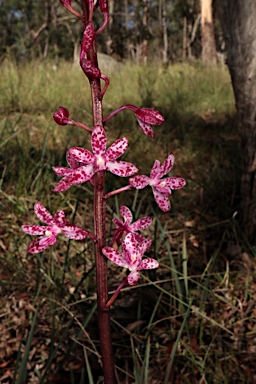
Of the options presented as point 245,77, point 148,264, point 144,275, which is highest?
point 148,264

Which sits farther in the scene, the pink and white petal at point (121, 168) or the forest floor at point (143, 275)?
the forest floor at point (143, 275)

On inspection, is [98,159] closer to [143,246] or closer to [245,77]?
[143,246]

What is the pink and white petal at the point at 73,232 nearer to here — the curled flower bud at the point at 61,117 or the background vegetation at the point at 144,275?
the curled flower bud at the point at 61,117

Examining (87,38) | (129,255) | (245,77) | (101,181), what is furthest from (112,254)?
(245,77)

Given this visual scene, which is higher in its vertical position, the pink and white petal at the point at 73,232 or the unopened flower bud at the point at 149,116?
the unopened flower bud at the point at 149,116

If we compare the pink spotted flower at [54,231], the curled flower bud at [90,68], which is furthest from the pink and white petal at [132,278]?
the curled flower bud at [90,68]

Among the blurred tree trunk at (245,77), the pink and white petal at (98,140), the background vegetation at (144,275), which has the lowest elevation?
the background vegetation at (144,275)

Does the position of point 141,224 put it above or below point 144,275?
above
